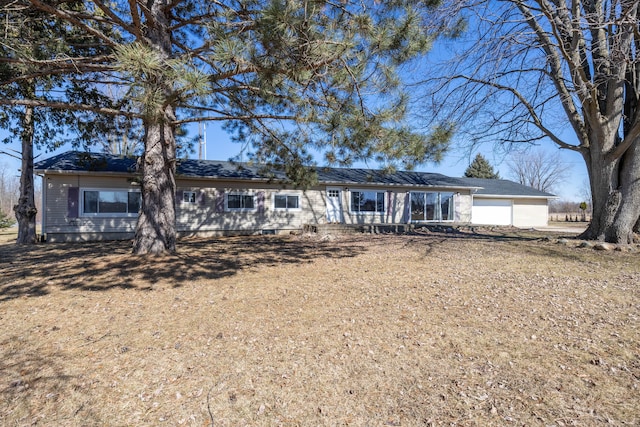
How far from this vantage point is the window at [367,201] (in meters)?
17.2

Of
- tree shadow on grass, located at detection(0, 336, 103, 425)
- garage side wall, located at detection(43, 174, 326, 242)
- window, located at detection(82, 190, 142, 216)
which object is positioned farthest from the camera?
window, located at detection(82, 190, 142, 216)

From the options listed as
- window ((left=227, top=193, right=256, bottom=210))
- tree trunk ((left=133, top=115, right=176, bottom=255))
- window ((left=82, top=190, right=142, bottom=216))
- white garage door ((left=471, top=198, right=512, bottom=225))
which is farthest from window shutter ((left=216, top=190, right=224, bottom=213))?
white garage door ((left=471, top=198, right=512, bottom=225))

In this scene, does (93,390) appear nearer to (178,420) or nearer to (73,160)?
(178,420)

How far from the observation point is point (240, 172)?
605 inches

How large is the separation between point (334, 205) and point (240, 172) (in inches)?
194

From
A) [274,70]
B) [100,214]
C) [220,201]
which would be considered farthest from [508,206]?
[100,214]

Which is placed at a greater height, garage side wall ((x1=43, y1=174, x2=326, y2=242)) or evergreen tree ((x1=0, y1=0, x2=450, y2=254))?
evergreen tree ((x1=0, y1=0, x2=450, y2=254))

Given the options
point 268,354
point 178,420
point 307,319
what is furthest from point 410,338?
point 178,420

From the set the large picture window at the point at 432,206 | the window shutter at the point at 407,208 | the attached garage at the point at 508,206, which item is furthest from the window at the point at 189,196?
the attached garage at the point at 508,206

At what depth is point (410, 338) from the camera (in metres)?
3.67

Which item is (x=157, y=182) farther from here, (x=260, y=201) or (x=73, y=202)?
(x=260, y=201)

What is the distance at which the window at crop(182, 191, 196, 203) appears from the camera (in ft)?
46.3

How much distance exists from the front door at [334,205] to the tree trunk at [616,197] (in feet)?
32.7

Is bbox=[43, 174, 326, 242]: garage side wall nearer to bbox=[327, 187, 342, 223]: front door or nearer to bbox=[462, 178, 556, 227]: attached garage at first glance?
bbox=[327, 187, 342, 223]: front door
